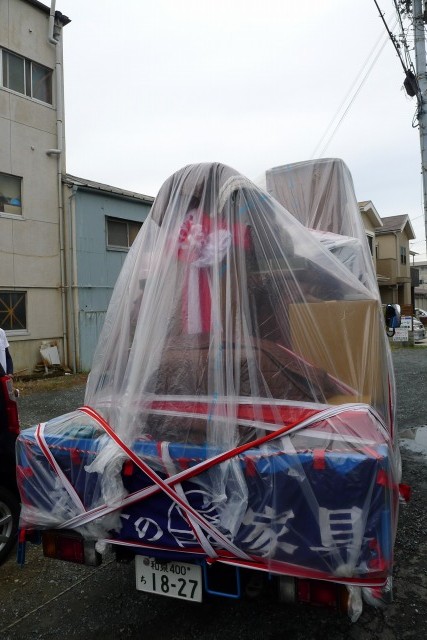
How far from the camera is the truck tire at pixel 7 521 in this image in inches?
111

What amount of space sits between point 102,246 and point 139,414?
10.8 metres

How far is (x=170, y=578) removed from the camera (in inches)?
74.2

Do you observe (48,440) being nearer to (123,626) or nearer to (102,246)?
(123,626)

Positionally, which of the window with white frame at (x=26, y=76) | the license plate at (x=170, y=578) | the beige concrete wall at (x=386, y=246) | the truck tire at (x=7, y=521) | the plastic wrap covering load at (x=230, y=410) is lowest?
the truck tire at (x=7, y=521)

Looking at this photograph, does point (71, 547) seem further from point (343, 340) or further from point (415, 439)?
point (415, 439)

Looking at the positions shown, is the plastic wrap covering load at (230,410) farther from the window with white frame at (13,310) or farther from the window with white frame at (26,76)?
the window with white frame at (26,76)

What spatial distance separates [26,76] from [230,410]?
1219 centimetres

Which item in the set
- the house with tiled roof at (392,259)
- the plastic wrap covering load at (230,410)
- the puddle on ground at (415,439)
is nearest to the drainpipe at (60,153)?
the puddle on ground at (415,439)

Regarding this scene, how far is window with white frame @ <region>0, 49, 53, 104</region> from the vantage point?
1063 cm

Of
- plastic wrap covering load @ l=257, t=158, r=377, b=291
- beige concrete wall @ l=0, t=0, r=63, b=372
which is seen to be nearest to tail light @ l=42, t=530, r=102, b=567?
plastic wrap covering load @ l=257, t=158, r=377, b=291

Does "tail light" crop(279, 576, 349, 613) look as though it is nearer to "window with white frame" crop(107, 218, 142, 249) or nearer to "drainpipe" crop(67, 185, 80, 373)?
"drainpipe" crop(67, 185, 80, 373)

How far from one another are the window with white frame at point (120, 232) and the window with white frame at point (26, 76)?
344 cm

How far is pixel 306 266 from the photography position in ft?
7.11

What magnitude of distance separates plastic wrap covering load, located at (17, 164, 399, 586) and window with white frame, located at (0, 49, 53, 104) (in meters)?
10.8
